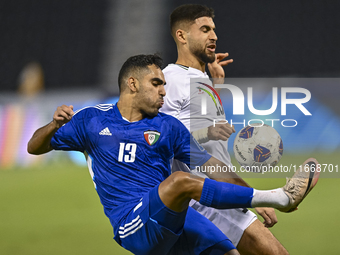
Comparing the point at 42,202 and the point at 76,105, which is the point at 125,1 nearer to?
the point at 76,105

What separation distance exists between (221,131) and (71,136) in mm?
995

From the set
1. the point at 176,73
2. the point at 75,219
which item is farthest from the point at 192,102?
the point at 75,219

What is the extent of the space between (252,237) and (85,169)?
642 centimetres

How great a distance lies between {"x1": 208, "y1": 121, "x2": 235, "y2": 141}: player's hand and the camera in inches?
118

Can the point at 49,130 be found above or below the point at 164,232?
above

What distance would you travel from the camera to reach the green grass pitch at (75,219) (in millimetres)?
4199

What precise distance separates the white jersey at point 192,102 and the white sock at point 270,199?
0.97m

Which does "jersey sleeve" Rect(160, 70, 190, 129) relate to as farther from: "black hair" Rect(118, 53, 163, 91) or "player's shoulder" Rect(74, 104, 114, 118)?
"player's shoulder" Rect(74, 104, 114, 118)

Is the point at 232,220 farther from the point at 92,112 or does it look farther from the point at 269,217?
the point at 92,112

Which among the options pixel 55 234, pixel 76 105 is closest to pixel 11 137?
pixel 76 105

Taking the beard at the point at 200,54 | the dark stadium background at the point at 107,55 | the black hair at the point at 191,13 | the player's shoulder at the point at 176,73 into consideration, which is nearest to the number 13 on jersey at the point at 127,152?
the player's shoulder at the point at 176,73

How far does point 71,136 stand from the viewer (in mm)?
2789

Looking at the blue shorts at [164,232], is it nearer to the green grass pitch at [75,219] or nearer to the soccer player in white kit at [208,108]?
the soccer player in white kit at [208,108]

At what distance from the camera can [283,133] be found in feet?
25.4
